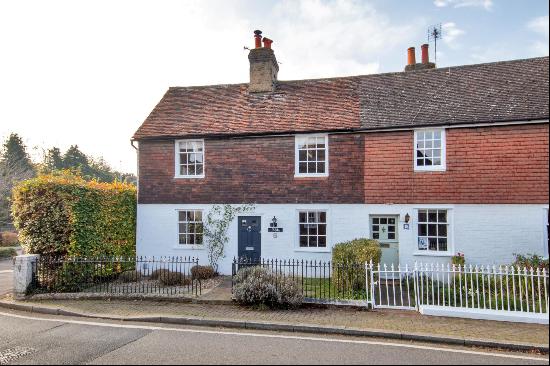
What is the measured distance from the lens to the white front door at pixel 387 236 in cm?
1411

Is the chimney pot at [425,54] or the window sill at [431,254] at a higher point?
the chimney pot at [425,54]

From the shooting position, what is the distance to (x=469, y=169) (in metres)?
13.3

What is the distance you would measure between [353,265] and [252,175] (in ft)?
19.6

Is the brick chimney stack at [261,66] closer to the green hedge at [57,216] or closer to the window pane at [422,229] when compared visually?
the green hedge at [57,216]

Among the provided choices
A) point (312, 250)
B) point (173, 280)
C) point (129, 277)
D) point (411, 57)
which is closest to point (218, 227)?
point (173, 280)

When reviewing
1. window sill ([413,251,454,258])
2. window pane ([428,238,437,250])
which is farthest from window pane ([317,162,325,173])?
window pane ([428,238,437,250])

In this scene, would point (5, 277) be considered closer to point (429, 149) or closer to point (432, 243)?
point (432, 243)

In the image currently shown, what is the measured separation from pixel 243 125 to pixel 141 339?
973 centimetres

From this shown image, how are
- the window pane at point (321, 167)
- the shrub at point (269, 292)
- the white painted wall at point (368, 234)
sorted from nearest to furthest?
the shrub at point (269, 292), the white painted wall at point (368, 234), the window pane at point (321, 167)

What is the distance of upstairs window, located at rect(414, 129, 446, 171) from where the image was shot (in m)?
13.7

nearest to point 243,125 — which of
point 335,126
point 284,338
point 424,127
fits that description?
point 335,126

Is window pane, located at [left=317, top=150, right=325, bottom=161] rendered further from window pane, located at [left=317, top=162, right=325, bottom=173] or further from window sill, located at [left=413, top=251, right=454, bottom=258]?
window sill, located at [left=413, top=251, right=454, bottom=258]

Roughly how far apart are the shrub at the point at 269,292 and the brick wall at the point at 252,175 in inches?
202

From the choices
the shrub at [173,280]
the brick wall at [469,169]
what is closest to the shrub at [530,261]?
the brick wall at [469,169]
